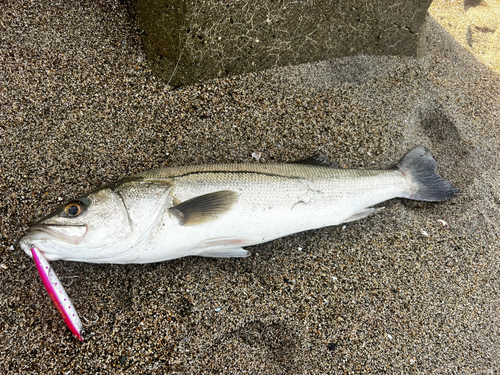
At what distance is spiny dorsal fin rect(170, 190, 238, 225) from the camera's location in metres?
2.19

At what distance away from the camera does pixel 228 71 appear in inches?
116

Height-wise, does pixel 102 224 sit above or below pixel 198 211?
above

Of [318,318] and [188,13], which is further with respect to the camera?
[188,13]

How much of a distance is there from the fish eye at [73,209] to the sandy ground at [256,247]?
54 centimetres

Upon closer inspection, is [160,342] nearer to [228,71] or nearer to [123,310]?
[123,310]

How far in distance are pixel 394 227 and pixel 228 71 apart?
210 cm

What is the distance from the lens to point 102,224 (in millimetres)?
2086

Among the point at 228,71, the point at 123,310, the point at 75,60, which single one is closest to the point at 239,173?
the point at 228,71

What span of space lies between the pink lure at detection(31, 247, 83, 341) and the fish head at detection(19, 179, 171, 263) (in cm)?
5

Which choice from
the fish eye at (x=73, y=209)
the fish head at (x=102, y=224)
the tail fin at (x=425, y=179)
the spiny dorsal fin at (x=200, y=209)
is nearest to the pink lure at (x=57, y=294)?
the fish head at (x=102, y=224)

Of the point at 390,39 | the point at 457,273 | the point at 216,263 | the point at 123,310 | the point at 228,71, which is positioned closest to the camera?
the point at 123,310

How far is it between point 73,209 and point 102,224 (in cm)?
22

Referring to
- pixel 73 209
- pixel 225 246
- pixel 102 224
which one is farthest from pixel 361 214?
pixel 73 209

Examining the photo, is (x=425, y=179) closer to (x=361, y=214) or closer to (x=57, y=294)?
(x=361, y=214)
